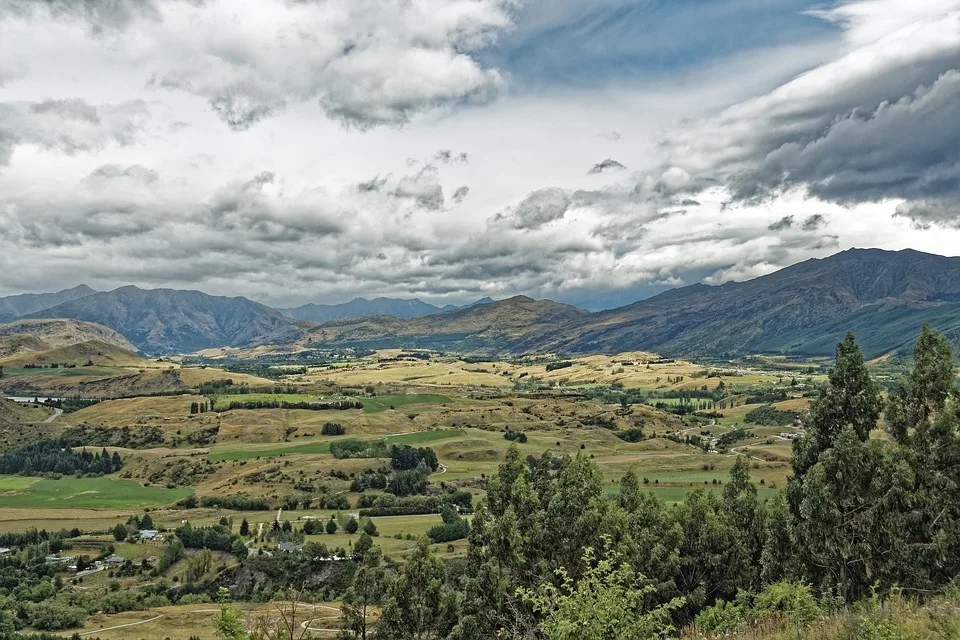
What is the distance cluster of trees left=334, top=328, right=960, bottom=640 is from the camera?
95.5 feet

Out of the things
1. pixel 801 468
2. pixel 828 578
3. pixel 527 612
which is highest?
pixel 801 468

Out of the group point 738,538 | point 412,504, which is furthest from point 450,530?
point 738,538

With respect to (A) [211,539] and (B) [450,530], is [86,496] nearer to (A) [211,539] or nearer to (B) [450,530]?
(A) [211,539]

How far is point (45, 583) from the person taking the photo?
384 feet

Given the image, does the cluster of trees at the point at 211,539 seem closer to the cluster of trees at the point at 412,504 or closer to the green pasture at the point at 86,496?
the cluster of trees at the point at 412,504

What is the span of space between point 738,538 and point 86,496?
638 feet

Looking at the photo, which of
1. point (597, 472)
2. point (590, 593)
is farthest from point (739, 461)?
point (590, 593)

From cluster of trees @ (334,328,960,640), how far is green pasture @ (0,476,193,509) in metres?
148

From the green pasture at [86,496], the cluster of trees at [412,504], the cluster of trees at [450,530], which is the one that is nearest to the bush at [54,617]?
the cluster of trees at [450,530]

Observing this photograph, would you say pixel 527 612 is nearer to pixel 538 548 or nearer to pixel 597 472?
pixel 538 548

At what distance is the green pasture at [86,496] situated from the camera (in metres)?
176

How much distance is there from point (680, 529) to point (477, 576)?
650 inches

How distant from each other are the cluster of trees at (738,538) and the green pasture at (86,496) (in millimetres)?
148458

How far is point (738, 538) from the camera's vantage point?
50.0m
